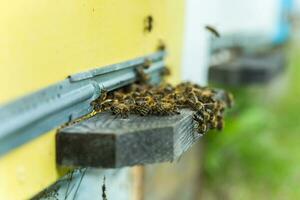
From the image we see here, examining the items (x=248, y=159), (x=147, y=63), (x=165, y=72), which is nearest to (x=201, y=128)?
(x=147, y=63)

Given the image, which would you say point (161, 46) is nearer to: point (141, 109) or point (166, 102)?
point (166, 102)

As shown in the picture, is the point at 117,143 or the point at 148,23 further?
the point at 148,23

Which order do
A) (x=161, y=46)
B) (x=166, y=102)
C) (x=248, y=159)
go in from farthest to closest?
(x=248, y=159), (x=161, y=46), (x=166, y=102)

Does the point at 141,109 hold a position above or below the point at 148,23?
below

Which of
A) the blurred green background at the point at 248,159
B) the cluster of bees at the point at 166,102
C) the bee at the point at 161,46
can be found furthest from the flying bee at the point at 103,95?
the blurred green background at the point at 248,159

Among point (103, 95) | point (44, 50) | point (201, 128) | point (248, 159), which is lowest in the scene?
point (248, 159)

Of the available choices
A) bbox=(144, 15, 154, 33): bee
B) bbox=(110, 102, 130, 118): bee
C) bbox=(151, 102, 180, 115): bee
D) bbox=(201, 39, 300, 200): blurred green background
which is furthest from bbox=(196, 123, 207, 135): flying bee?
bbox=(201, 39, 300, 200): blurred green background

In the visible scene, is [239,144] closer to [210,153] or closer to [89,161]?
[210,153]

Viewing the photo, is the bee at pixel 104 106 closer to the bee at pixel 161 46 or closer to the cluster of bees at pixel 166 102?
the cluster of bees at pixel 166 102
